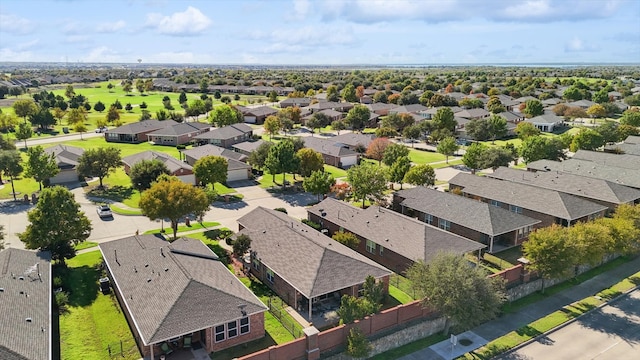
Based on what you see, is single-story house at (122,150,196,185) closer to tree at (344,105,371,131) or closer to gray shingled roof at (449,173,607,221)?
gray shingled roof at (449,173,607,221)

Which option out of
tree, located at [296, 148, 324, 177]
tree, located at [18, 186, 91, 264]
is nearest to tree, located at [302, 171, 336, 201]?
tree, located at [296, 148, 324, 177]

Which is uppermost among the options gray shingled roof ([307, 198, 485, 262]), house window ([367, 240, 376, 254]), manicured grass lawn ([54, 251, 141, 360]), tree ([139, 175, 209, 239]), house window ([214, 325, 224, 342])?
tree ([139, 175, 209, 239])

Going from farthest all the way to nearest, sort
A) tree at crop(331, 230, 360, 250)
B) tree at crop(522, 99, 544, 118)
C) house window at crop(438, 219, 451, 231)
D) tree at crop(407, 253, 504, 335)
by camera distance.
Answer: tree at crop(522, 99, 544, 118) < house window at crop(438, 219, 451, 231) < tree at crop(331, 230, 360, 250) < tree at crop(407, 253, 504, 335)

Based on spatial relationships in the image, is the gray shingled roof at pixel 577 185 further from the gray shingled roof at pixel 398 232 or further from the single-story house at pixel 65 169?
the single-story house at pixel 65 169

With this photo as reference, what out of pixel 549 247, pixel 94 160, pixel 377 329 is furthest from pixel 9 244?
pixel 549 247

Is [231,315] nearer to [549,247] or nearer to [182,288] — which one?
[182,288]

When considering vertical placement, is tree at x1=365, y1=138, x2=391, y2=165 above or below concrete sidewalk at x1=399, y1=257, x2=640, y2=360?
above

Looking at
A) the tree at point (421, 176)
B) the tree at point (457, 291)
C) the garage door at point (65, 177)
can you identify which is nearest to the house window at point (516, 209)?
the tree at point (421, 176)

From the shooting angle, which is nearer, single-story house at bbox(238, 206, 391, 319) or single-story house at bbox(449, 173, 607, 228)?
single-story house at bbox(238, 206, 391, 319)

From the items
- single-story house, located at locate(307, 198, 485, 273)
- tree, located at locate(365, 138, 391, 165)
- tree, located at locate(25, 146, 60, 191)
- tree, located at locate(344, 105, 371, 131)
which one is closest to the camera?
single-story house, located at locate(307, 198, 485, 273)
